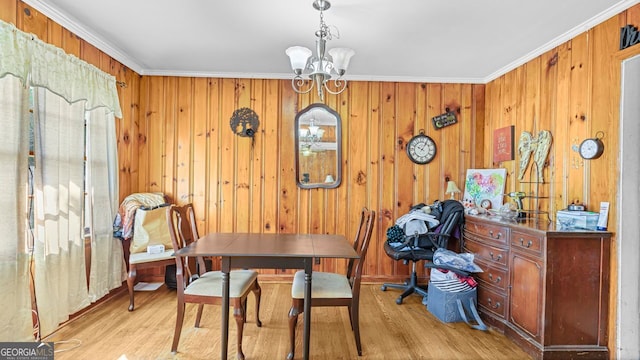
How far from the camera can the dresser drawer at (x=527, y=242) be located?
223 centimetres

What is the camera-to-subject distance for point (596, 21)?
2357mm

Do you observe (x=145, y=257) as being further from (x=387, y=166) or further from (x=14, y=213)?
(x=387, y=166)

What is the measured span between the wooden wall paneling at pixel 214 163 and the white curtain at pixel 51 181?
3.17ft

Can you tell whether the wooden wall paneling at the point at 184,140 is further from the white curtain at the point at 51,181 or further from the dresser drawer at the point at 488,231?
the dresser drawer at the point at 488,231

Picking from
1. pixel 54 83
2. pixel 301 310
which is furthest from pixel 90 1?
pixel 301 310

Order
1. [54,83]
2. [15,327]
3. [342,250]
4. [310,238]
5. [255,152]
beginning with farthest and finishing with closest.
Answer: [255,152], [310,238], [54,83], [342,250], [15,327]

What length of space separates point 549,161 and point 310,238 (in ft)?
7.34

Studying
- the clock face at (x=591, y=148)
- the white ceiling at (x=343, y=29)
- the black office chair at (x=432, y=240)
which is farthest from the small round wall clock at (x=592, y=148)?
the black office chair at (x=432, y=240)

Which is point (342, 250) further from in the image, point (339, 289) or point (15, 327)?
point (15, 327)

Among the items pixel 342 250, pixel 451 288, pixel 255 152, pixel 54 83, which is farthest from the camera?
pixel 255 152

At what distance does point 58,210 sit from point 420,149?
3.52 meters

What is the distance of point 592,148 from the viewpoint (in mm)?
2352

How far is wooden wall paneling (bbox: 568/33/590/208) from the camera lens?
2.47 m

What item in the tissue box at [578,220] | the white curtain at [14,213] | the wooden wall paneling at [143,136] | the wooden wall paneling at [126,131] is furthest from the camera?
the wooden wall paneling at [143,136]
